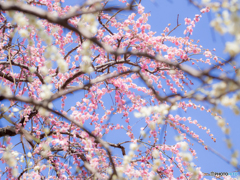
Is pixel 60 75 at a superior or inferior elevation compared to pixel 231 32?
superior

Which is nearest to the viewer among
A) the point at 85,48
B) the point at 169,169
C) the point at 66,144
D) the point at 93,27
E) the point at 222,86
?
the point at 222,86


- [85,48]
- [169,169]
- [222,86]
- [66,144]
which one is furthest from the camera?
[169,169]

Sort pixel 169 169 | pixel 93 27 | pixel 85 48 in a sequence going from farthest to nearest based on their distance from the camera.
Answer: pixel 169 169 → pixel 93 27 → pixel 85 48

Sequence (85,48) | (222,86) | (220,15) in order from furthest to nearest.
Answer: (85,48)
(220,15)
(222,86)

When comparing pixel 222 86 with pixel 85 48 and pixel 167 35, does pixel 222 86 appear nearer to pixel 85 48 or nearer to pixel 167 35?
pixel 85 48

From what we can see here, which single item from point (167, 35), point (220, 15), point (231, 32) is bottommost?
point (231, 32)

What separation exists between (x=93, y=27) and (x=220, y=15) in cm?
104

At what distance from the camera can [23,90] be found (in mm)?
5250

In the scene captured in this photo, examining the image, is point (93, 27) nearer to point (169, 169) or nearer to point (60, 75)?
point (60, 75)

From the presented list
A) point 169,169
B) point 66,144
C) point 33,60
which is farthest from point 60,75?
point 169,169

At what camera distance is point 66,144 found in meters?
4.04

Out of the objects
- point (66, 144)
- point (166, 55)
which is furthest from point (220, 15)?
point (66, 144)

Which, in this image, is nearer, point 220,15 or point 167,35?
point 220,15

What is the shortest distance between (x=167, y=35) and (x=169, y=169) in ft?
9.26
